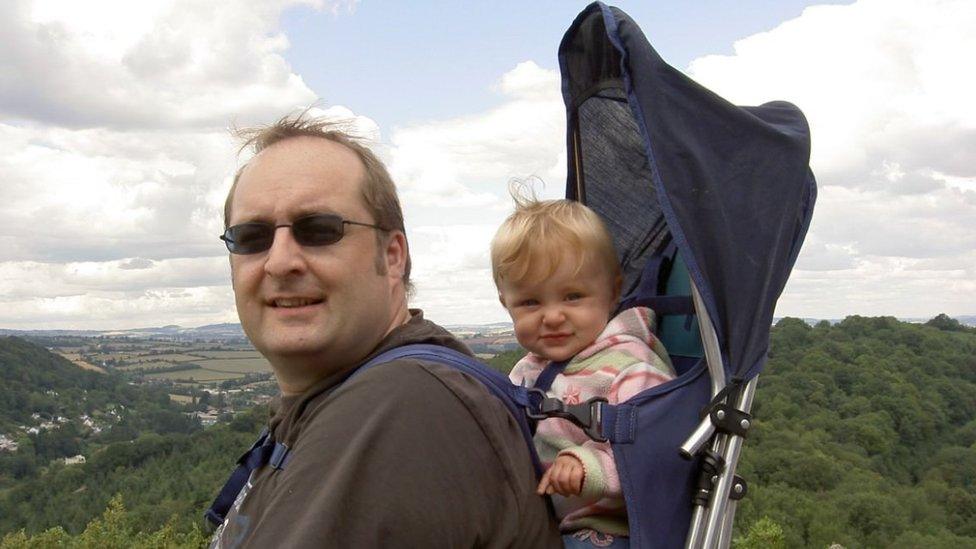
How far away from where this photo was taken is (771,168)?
8.82ft

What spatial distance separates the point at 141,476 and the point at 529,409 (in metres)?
81.4

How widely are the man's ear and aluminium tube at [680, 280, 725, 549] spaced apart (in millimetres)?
1079

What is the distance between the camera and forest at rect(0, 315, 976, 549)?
51344 millimetres

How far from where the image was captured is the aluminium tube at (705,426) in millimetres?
2381

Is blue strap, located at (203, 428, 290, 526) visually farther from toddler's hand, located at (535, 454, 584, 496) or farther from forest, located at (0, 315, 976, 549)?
forest, located at (0, 315, 976, 549)

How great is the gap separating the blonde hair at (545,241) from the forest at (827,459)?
4086cm

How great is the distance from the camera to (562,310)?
9.69ft

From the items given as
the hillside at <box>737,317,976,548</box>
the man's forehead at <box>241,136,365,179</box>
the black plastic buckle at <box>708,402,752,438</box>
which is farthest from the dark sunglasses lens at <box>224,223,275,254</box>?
the hillside at <box>737,317,976,548</box>

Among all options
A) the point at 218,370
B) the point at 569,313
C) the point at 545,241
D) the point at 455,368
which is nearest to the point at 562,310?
the point at 569,313

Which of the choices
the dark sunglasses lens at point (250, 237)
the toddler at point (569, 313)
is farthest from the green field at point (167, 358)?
the toddler at point (569, 313)

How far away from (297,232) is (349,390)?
2.35ft

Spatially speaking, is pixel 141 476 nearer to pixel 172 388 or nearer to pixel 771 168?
pixel 172 388

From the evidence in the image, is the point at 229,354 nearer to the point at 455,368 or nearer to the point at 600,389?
the point at 600,389

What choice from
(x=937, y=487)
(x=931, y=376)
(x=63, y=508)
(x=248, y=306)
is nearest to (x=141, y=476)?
(x=63, y=508)
